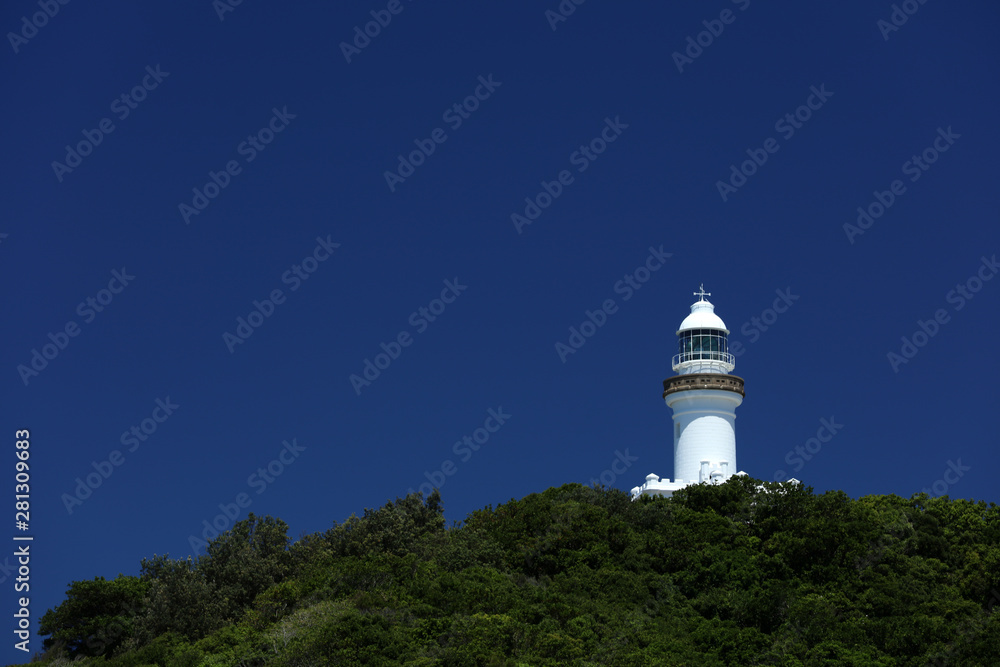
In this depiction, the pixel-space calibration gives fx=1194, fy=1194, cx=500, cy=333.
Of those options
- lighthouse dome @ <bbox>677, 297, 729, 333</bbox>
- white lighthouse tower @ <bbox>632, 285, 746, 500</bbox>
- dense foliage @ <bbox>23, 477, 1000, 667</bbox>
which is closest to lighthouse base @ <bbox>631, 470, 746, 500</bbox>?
white lighthouse tower @ <bbox>632, 285, 746, 500</bbox>

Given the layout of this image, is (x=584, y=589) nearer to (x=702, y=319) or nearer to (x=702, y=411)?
(x=702, y=411)

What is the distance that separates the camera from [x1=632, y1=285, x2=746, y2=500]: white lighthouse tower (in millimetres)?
54094

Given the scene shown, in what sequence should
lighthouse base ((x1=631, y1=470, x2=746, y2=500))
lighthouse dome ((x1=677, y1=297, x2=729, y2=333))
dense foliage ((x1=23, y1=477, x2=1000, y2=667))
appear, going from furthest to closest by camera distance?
1. lighthouse dome ((x1=677, y1=297, x2=729, y2=333))
2. lighthouse base ((x1=631, y1=470, x2=746, y2=500))
3. dense foliage ((x1=23, y1=477, x2=1000, y2=667))

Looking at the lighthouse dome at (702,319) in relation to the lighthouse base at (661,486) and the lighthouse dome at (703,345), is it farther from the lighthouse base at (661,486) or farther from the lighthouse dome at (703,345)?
the lighthouse base at (661,486)

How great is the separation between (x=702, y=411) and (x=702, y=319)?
4837 millimetres

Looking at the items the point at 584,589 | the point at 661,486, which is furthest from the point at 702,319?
the point at 584,589

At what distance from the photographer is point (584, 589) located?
139ft

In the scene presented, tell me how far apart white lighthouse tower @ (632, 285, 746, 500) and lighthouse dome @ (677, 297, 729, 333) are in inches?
1.9

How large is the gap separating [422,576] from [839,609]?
14233 millimetres

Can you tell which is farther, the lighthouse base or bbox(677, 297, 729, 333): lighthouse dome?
bbox(677, 297, 729, 333): lighthouse dome

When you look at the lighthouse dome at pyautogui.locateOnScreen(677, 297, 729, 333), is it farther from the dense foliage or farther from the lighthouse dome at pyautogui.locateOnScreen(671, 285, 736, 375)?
the dense foliage

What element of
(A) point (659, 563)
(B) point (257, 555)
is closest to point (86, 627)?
(B) point (257, 555)

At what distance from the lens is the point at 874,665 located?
117ft

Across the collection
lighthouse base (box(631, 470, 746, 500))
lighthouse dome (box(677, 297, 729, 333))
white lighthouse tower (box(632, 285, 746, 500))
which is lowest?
lighthouse base (box(631, 470, 746, 500))
